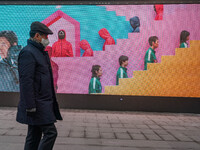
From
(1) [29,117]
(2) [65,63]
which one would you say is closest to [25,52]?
(1) [29,117]

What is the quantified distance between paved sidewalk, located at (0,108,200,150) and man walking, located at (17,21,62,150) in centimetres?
122

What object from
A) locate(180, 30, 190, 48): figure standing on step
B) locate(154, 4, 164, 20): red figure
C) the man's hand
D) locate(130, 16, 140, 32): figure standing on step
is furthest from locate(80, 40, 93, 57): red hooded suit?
the man's hand

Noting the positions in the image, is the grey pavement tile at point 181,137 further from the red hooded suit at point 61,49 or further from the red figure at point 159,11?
the red hooded suit at point 61,49

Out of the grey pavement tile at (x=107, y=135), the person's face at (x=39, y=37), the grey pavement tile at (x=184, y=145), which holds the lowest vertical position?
the grey pavement tile at (x=184, y=145)

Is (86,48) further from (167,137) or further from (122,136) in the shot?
(167,137)

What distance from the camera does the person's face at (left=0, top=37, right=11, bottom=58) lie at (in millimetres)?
7066

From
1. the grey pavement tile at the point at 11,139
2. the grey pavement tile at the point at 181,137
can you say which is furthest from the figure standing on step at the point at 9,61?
the grey pavement tile at the point at 181,137

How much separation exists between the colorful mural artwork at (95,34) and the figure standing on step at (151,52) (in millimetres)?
114

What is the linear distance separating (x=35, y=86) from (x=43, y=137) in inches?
25.1

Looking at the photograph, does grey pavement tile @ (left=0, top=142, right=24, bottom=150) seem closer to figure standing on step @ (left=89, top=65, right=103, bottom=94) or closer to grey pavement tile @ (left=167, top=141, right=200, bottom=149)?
grey pavement tile @ (left=167, top=141, right=200, bottom=149)

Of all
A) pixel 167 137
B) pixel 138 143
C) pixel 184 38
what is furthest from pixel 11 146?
pixel 184 38

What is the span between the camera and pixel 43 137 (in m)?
2.25

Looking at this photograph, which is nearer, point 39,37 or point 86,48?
point 39,37

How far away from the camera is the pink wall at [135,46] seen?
6676 millimetres
